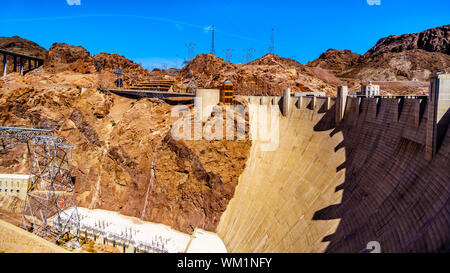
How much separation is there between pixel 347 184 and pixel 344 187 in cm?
40

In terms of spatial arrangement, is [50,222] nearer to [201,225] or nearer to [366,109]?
[201,225]

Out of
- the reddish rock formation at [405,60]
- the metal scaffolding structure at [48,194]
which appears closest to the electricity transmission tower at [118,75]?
the metal scaffolding structure at [48,194]

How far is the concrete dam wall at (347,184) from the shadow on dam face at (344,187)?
0.08 metres

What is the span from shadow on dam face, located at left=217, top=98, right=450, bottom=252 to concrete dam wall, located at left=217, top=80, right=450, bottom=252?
0.08 m

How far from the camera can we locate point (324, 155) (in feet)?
109

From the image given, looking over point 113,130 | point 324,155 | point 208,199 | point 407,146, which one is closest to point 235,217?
point 208,199

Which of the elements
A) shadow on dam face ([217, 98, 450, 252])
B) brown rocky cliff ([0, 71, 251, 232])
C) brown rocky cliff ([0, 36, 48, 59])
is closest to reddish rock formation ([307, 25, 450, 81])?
shadow on dam face ([217, 98, 450, 252])

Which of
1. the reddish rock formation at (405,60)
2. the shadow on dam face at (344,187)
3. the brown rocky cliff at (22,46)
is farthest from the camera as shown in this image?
the brown rocky cliff at (22,46)

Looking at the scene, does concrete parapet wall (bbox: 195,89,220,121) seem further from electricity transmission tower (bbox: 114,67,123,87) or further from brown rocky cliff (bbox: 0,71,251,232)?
electricity transmission tower (bbox: 114,67,123,87)

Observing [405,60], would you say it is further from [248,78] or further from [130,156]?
[130,156]

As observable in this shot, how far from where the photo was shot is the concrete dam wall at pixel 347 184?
18.3 metres

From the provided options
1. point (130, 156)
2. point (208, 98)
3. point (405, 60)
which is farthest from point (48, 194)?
point (405, 60)

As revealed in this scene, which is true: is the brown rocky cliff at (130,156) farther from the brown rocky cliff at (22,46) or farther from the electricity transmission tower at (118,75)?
the brown rocky cliff at (22,46)
